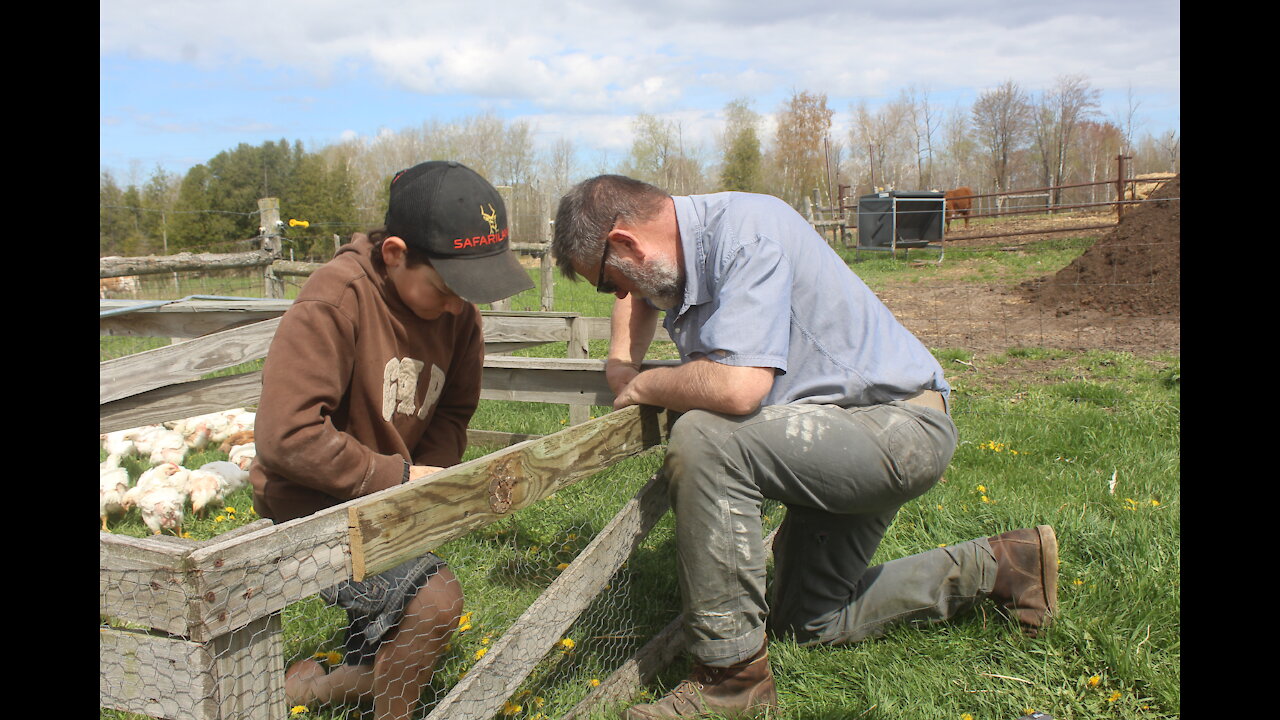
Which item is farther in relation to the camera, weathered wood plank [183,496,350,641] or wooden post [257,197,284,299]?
wooden post [257,197,284,299]

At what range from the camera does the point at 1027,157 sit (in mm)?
61344

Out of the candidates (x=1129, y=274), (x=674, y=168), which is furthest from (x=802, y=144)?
(x=1129, y=274)

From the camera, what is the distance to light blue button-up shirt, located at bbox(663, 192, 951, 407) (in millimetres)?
2529

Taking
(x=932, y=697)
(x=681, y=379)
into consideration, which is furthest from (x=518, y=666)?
(x=932, y=697)

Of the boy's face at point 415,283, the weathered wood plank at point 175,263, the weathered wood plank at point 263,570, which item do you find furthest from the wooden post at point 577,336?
the weathered wood plank at point 175,263

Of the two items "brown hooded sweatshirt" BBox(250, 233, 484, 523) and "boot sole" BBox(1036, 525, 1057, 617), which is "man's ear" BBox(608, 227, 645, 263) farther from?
"boot sole" BBox(1036, 525, 1057, 617)

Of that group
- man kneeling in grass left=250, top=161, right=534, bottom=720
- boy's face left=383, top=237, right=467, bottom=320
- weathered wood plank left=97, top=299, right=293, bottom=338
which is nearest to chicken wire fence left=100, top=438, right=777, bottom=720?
man kneeling in grass left=250, top=161, right=534, bottom=720

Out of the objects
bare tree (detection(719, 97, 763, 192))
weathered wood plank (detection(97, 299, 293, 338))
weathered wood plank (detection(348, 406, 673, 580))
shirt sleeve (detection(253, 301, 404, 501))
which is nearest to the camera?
weathered wood plank (detection(348, 406, 673, 580))

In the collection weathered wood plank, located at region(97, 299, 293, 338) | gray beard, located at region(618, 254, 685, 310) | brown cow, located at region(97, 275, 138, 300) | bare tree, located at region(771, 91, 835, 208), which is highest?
bare tree, located at region(771, 91, 835, 208)

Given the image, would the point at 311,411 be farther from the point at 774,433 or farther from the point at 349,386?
the point at 774,433

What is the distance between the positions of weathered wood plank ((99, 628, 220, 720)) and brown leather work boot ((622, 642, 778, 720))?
1373mm

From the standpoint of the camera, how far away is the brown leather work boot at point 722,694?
2.54 metres

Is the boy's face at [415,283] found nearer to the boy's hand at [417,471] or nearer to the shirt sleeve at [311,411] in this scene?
the shirt sleeve at [311,411]
